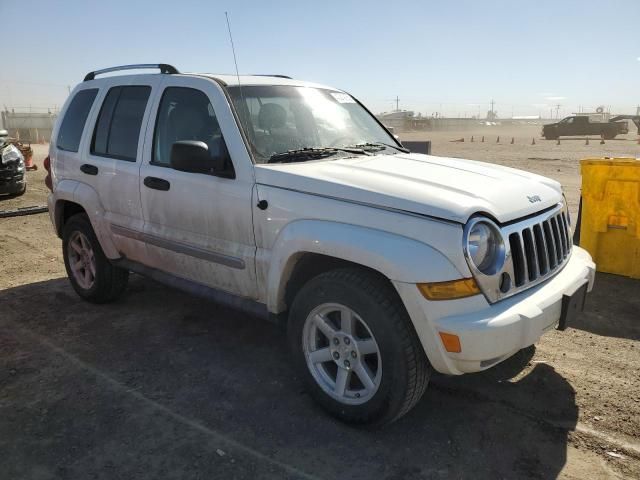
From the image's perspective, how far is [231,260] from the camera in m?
3.44

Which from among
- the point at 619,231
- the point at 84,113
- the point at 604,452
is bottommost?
the point at 604,452

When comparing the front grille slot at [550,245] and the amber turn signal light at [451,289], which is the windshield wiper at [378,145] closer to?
the front grille slot at [550,245]

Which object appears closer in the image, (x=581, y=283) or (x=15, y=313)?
(x=581, y=283)

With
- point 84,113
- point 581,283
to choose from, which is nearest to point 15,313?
point 84,113

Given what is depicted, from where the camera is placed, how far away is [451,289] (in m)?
2.49

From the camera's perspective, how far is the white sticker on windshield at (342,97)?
4.22 meters

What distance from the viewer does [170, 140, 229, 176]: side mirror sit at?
315cm

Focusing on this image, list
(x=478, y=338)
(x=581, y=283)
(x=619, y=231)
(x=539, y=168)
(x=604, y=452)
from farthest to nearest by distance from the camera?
1. (x=539, y=168)
2. (x=619, y=231)
3. (x=581, y=283)
4. (x=604, y=452)
5. (x=478, y=338)

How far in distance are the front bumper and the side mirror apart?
1432 millimetres

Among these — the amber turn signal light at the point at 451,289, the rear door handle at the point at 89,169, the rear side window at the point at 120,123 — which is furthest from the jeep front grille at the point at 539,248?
the rear door handle at the point at 89,169

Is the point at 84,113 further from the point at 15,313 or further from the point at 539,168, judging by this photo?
the point at 539,168

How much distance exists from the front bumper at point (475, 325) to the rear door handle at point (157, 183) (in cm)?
197

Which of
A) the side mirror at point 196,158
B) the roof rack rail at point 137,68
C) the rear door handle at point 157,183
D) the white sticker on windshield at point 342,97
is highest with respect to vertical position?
the roof rack rail at point 137,68

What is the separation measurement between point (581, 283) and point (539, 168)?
13.6m
